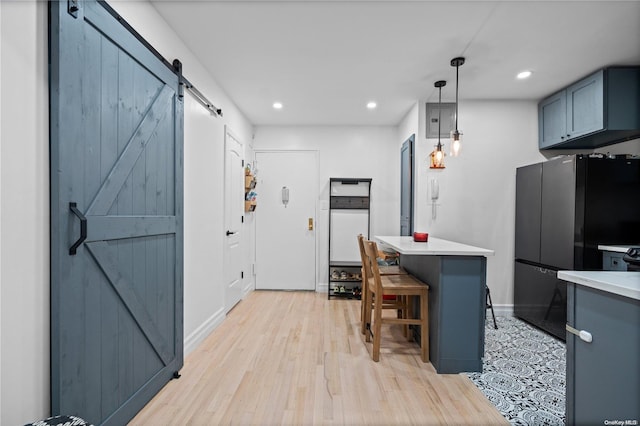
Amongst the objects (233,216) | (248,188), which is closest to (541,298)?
(233,216)

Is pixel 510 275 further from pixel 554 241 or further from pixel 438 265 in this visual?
pixel 438 265

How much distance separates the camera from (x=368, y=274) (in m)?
3.01

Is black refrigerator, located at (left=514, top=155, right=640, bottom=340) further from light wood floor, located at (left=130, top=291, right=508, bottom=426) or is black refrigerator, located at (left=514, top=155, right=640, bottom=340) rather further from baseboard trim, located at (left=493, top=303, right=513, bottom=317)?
light wood floor, located at (left=130, top=291, right=508, bottom=426)

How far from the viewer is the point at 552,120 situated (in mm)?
3480

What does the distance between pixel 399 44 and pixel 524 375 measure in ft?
8.98

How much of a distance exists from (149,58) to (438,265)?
95.4 inches

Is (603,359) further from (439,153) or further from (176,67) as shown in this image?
(176,67)

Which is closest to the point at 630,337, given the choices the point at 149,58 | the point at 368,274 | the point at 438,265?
the point at 438,265

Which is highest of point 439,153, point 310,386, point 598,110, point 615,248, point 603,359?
point 598,110

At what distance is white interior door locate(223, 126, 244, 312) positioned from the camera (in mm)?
3555

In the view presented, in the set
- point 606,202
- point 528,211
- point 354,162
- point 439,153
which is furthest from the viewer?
point 354,162

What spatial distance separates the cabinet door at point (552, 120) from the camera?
3.32 meters

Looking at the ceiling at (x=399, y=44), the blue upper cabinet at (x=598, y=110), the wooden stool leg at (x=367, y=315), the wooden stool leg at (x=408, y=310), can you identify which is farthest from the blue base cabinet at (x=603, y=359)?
the blue upper cabinet at (x=598, y=110)

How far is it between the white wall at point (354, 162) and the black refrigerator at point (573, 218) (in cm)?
193
